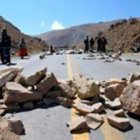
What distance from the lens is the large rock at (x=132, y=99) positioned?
6262mm

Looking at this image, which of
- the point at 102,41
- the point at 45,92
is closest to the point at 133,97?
the point at 45,92

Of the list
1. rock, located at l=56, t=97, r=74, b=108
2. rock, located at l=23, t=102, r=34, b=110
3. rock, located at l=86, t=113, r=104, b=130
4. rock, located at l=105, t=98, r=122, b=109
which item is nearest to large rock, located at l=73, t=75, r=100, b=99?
rock, located at l=56, t=97, r=74, b=108

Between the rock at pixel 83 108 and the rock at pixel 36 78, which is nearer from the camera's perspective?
the rock at pixel 83 108

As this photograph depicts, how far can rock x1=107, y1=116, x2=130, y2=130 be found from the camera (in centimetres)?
577

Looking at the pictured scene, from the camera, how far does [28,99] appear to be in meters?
7.44

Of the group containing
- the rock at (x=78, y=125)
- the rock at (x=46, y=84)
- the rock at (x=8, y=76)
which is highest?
the rock at (x=8, y=76)

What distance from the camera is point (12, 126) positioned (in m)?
5.46

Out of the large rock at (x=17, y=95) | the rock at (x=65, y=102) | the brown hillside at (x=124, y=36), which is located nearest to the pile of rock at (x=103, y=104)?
the rock at (x=65, y=102)

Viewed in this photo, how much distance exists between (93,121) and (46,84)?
214cm

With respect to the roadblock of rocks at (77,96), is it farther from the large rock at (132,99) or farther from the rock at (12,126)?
the rock at (12,126)

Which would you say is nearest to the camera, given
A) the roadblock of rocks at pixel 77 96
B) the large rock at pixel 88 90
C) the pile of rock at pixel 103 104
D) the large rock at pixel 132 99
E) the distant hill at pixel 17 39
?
the pile of rock at pixel 103 104

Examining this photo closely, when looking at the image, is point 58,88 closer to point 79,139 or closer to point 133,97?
point 133,97

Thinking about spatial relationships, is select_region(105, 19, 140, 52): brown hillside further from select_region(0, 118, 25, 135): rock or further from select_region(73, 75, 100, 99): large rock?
select_region(0, 118, 25, 135): rock

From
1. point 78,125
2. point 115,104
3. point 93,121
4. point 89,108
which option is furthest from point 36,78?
point 78,125
